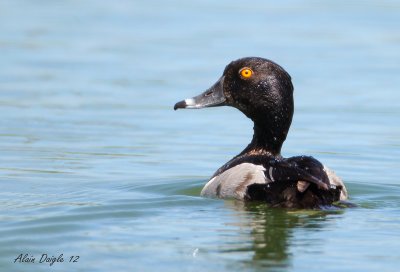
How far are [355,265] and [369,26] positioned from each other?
53.4ft

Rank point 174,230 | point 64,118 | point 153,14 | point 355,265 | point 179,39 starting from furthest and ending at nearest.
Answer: point 153,14, point 179,39, point 64,118, point 174,230, point 355,265

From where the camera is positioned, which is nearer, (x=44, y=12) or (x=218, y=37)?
(x=218, y=37)

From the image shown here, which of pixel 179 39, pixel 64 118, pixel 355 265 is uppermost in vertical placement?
pixel 179 39

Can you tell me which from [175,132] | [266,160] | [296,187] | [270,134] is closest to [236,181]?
[266,160]

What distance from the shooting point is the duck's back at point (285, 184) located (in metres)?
12.5

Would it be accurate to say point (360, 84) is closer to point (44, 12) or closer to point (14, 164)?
point (14, 164)

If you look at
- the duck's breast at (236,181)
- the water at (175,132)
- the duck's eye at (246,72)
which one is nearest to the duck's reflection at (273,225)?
the water at (175,132)

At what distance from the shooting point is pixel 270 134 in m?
14.3

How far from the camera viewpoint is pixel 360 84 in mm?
21266

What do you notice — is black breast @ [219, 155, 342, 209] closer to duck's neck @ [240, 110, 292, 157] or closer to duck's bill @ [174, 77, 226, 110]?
duck's neck @ [240, 110, 292, 157]

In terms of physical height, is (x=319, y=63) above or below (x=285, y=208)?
above

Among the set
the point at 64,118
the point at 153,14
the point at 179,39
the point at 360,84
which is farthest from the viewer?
the point at 153,14

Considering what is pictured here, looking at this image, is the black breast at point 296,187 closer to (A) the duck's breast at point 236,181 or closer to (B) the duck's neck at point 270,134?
(A) the duck's breast at point 236,181

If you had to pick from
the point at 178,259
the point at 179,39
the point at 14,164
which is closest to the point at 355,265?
the point at 178,259
